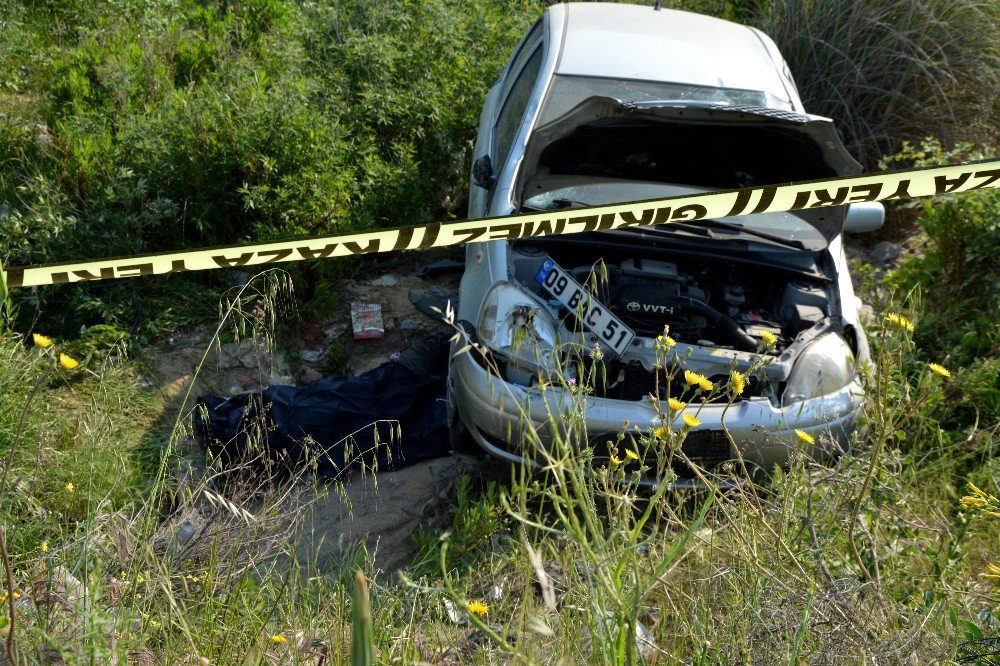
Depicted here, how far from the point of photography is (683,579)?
2.78 metres

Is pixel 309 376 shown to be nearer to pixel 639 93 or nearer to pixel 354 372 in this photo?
pixel 354 372

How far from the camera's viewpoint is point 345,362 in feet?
16.2

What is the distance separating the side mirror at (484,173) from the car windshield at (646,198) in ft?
0.93

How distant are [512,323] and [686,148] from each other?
159 centimetres

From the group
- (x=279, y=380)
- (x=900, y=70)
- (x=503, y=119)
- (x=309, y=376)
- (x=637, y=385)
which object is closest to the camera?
(x=637, y=385)

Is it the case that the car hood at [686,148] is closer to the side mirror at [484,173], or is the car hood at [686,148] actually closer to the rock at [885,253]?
the side mirror at [484,173]

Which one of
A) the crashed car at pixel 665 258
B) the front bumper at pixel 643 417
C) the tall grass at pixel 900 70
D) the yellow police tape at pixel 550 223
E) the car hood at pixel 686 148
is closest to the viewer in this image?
the yellow police tape at pixel 550 223

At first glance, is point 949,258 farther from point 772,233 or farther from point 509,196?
point 509,196

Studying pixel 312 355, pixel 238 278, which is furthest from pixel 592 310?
pixel 238 278

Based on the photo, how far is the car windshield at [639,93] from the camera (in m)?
4.75

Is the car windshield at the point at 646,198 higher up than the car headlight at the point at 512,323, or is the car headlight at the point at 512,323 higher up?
the car windshield at the point at 646,198

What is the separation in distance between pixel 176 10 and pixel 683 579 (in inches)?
252

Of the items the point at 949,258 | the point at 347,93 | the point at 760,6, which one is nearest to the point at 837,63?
the point at 760,6

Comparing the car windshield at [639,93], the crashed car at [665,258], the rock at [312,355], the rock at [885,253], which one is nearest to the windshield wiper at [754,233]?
the crashed car at [665,258]
